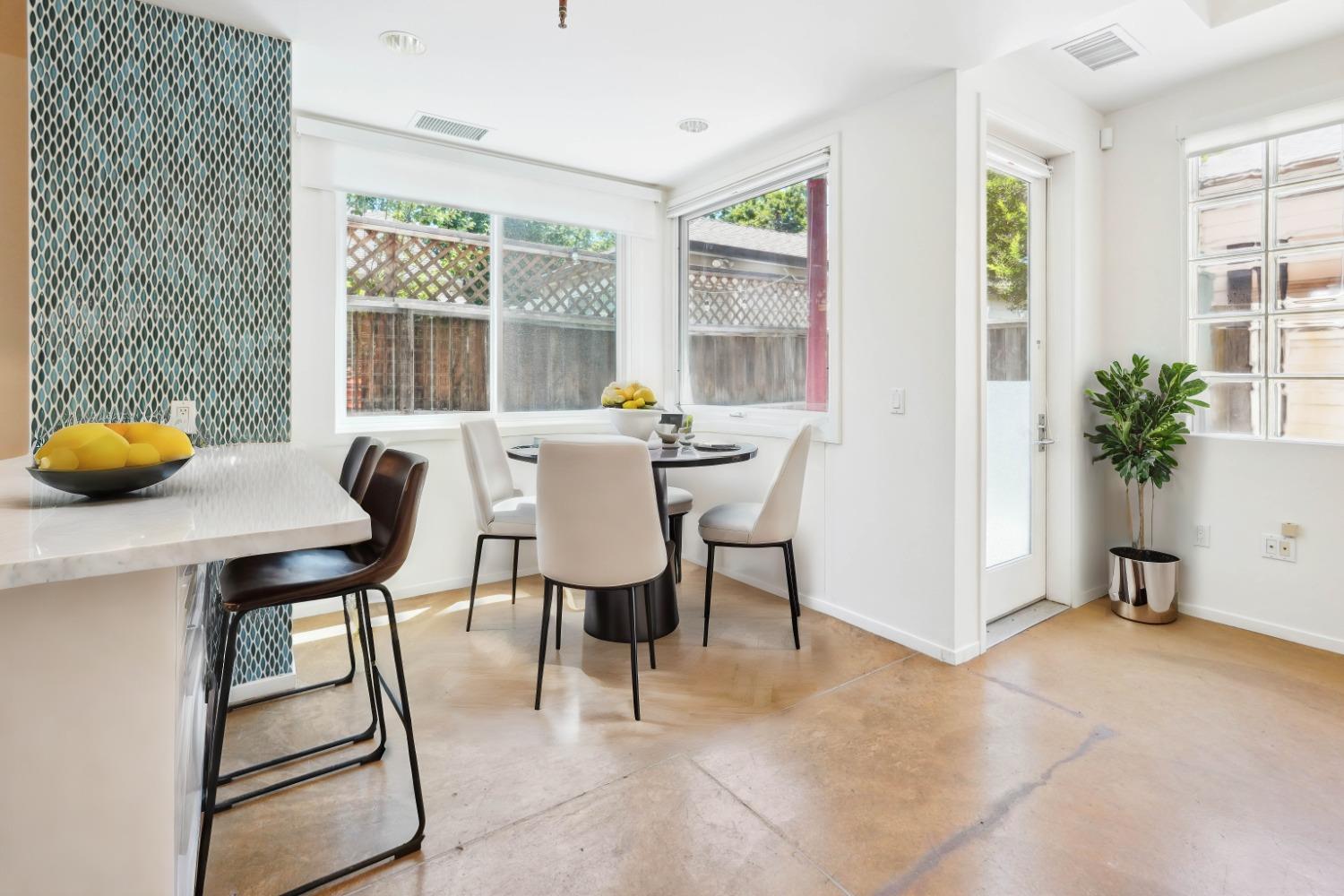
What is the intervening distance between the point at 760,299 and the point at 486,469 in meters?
1.81

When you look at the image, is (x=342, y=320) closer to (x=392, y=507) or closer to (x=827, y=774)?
(x=392, y=507)

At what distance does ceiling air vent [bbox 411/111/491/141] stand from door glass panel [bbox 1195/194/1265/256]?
3.50m

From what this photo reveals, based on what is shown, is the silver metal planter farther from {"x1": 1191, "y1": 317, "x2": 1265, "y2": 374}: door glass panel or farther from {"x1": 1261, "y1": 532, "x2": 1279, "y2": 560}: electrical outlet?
{"x1": 1191, "y1": 317, "x2": 1265, "y2": 374}: door glass panel

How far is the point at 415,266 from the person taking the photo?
3666 mm

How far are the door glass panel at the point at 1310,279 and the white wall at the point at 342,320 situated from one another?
317 centimetres

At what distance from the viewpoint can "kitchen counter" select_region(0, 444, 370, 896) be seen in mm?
970

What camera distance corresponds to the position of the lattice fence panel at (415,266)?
3.50 metres

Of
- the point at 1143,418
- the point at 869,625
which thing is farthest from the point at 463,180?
the point at 1143,418

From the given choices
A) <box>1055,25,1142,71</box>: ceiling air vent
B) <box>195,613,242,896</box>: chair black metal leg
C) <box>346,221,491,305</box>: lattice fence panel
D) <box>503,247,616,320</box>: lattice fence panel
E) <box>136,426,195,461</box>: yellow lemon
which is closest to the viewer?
<box>136,426,195,461</box>: yellow lemon

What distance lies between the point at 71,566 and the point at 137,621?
216mm

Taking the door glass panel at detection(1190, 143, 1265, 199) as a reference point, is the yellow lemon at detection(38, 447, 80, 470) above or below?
below

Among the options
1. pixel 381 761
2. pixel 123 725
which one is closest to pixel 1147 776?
pixel 381 761

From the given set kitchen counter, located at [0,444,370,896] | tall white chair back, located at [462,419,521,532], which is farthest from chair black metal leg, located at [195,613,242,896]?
tall white chair back, located at [462,419,521,532]

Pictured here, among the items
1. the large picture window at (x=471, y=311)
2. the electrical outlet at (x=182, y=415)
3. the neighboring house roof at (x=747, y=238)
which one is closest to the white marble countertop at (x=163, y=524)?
the electrical outlet at (x=182, y=415)
